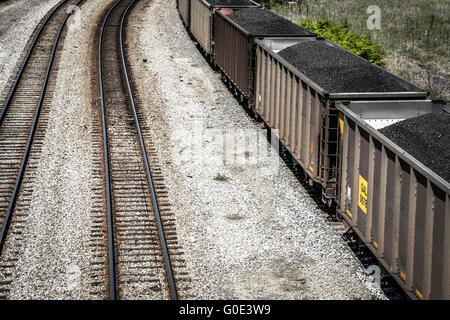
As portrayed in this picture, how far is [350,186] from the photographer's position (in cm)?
1149

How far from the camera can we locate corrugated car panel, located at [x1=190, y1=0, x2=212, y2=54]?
1058 inches

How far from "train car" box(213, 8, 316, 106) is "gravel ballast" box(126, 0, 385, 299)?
0.91 meters

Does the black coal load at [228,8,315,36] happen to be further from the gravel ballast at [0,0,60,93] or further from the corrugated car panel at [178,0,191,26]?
the corrugated car panel at [178,0,191,26]

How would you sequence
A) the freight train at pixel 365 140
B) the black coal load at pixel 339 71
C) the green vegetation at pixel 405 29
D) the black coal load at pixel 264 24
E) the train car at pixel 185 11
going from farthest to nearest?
the train car at pixel 185 11 < the green vegetation at pixel 405 29 < the black coal load at pixel 264 24 < the black coal load at pixel 339 71 < the freight train at pixel 365 140

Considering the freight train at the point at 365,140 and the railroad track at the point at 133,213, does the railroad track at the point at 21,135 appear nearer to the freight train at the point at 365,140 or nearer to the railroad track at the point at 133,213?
the railroad track at the point at 133,213

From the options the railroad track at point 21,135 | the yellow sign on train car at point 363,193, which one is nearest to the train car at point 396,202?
the yellow sign on train car at point 363,193

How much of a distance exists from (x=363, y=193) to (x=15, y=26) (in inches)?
1145

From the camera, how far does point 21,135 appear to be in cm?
1855

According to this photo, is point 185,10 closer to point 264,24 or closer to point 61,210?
point 264,24

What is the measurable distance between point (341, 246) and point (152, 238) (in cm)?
353

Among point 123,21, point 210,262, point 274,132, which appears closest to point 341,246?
point 210,262

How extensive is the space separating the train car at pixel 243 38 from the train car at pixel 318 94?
1.91 m

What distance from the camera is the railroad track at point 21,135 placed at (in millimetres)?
12688

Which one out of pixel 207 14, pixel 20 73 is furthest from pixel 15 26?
pixel 207 14
